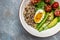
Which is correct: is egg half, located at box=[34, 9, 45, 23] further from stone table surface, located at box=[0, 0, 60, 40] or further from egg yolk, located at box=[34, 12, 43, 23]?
stone table surface, located at box=[0, 0, 60, 40]

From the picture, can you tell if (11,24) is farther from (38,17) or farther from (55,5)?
(55,5)

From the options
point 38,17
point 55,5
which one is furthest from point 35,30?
point 55,5

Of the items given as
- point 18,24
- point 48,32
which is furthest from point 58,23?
point 18,24

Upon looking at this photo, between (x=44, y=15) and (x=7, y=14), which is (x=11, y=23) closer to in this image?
(x=7, y=14)

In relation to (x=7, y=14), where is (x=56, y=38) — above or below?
below

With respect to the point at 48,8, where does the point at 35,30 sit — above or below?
below

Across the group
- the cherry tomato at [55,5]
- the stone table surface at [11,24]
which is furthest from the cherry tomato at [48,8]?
the stone table surface at [11,24]

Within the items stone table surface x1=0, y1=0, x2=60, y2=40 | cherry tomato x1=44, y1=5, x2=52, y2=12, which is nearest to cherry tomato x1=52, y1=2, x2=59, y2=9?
cherry tomato x1=44, y1=5, x2=52, y2=12

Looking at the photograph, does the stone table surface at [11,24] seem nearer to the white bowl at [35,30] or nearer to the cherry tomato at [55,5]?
the white bowl at [35,30]
